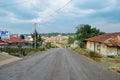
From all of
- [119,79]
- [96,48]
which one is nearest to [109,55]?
[96,48]

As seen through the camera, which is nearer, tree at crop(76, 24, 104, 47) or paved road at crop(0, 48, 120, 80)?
paved road at crop(0, 48, 120, 80)

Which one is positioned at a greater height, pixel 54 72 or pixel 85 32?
pixel 85 32

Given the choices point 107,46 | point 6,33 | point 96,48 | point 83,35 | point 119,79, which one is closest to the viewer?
point 119,79

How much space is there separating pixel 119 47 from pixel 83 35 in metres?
42.4

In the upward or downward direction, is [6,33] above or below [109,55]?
above

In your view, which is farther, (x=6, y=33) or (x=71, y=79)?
(x=6, y=33)

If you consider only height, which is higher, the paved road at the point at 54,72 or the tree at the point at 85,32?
the tree at the point at 85,32

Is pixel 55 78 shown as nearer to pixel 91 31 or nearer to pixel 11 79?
pixel 11 79

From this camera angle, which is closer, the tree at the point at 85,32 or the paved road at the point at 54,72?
the paved road at the point at 54,72

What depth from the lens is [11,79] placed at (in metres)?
15.5

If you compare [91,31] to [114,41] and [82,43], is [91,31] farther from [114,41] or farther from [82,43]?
[114,41]

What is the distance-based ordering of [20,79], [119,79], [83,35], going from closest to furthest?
[20,79] < [119,79] < [83,35]

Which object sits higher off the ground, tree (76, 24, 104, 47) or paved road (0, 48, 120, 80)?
tree (76, 24, 104, 47)

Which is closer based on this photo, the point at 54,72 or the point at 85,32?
the point at 54,72
